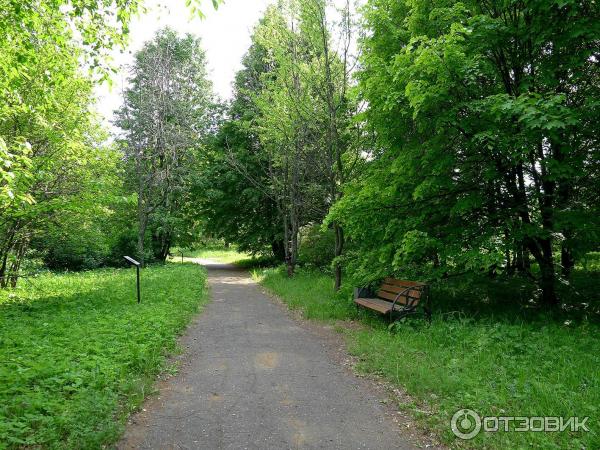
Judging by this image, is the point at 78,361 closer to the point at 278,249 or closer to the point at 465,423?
the point at 465,423

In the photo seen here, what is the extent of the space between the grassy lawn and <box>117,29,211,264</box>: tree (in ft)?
35.9

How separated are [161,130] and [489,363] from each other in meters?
19.5

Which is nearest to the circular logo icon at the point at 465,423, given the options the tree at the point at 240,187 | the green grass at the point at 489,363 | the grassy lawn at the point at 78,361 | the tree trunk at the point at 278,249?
the green grass at the point at 489,363

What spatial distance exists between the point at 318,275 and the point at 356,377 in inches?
396

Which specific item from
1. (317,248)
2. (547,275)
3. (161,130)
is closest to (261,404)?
(547,275)

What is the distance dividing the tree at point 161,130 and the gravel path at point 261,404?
14832 mm

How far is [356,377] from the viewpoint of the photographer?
5426 mm

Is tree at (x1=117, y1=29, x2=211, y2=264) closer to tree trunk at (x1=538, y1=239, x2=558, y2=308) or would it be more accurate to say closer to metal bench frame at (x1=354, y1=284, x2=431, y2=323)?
metal bench frame at (x1=354, y1=284, x2=431, y2=323)

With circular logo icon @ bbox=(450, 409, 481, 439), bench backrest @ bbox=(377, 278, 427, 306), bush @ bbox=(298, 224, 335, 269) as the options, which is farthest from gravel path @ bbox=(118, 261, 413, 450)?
bush @ bbox=(298, 224, 335, 269)

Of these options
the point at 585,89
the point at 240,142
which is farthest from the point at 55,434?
the point at 240,142

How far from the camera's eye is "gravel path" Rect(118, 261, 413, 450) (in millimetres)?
3674

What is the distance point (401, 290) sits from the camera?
26.4 ft

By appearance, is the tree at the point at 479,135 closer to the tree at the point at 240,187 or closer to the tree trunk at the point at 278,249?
the tree at the point at 240,187

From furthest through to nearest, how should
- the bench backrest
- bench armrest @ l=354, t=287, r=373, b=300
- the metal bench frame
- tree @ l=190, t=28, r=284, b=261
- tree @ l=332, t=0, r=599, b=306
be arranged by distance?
tree @ l=190, t=28, r=284, b=261
bench armrest @ l=354, t=287, r=373, b=300
the bench backrest
the metal bench frame
tree @ l=332, t=0, r=599, b=306
